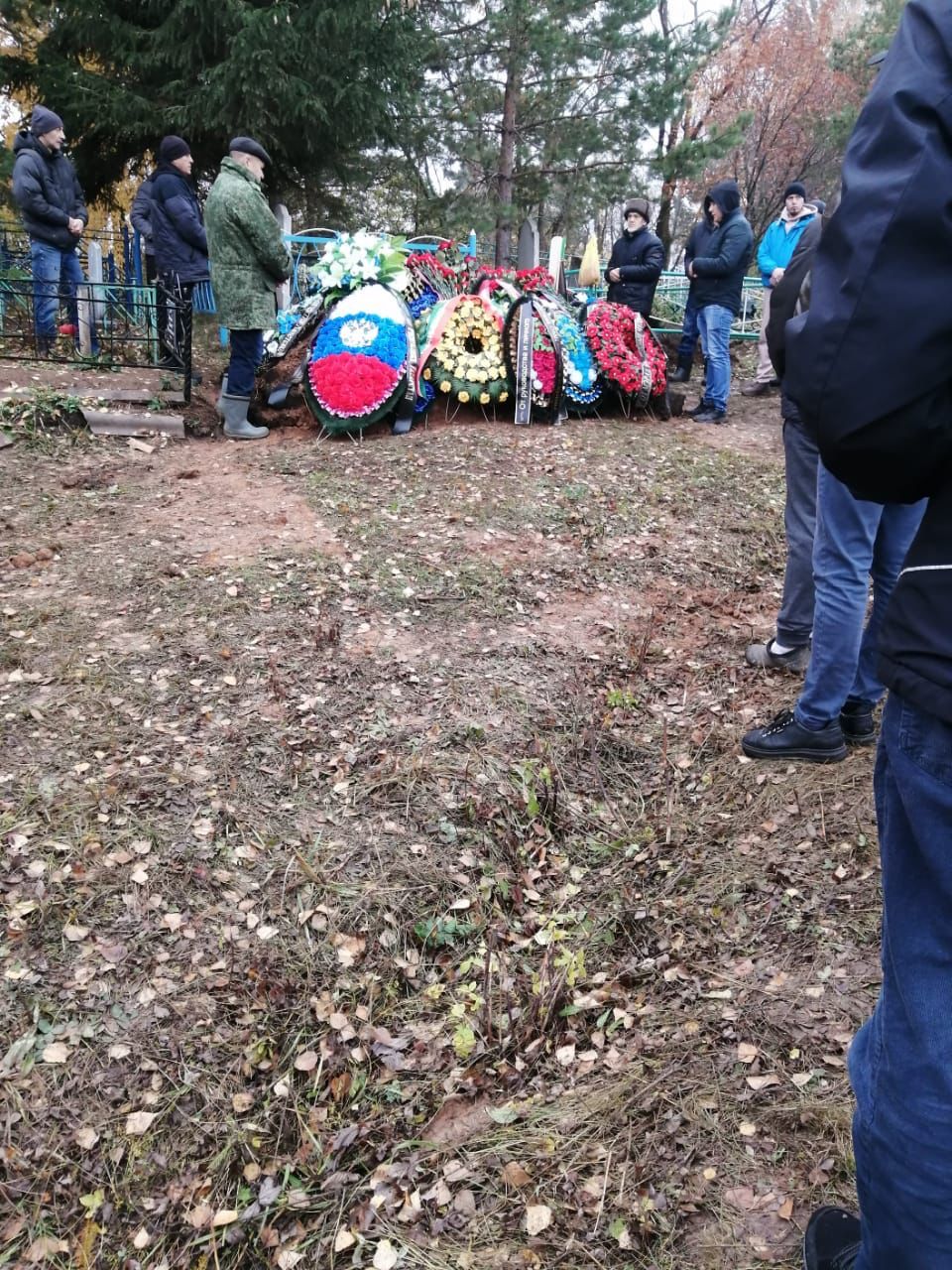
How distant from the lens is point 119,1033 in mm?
2426

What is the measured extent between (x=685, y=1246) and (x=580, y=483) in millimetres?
5012

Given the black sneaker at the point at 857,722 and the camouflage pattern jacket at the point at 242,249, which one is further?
the camouflage pattern jacket at the point at 242,249

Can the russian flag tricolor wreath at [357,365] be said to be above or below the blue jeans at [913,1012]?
above

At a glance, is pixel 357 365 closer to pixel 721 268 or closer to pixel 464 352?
pixel 464 352

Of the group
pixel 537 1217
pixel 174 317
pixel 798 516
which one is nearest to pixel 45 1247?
pixel 537 1217

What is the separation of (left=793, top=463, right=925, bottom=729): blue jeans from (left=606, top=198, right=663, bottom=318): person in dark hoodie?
6.64 metres

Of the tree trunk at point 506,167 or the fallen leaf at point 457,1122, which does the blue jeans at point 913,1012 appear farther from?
the tree trunk at point 506,167

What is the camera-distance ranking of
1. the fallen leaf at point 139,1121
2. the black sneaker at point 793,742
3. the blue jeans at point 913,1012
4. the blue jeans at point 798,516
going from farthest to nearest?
the blue jeans at point 798,516 → the black sneaker at point 793,742 → the fallen leaf at point 139,1121 → the blue jeans at point 913,1012

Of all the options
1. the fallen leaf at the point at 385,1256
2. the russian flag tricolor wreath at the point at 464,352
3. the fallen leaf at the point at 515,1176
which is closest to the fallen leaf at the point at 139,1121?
the fallen leaf at the point at 385,1256

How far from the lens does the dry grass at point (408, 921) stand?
81.6 inches

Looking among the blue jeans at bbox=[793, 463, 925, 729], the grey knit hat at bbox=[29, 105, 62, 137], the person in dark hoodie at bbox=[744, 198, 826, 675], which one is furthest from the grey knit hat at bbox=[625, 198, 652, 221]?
the blue jeans at bbox=[793, 463, 925, 729]

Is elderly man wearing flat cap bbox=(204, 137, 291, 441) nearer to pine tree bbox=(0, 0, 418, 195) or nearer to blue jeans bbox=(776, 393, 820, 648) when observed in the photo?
pine tree bbox=(0, 0, 418, 195)

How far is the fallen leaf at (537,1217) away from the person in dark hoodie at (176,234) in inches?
270

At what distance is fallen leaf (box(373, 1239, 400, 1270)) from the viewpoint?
6.43 ft
